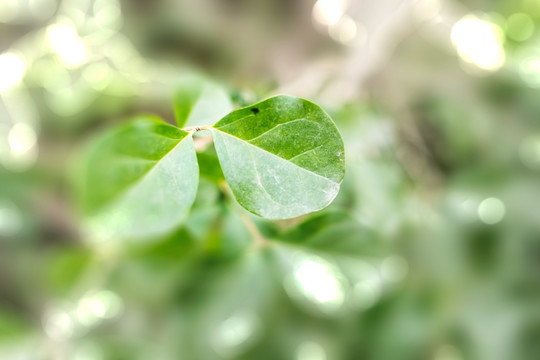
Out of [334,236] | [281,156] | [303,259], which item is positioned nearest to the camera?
[281,156]

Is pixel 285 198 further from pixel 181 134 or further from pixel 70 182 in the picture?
pixel 70 182

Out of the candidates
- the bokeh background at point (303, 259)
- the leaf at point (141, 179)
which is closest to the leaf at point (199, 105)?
the leaf at point (141, 179)

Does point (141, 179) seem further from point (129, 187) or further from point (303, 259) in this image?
point (303, 259)

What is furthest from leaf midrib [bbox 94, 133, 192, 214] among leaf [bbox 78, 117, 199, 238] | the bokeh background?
the bokeh background

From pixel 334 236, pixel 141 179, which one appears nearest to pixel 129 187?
pixel 141 179

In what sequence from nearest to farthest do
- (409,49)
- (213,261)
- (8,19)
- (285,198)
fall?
(285,198)
(213,261)
(8,19)
(409,49)

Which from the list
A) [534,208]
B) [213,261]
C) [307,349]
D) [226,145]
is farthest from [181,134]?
[534,208]
